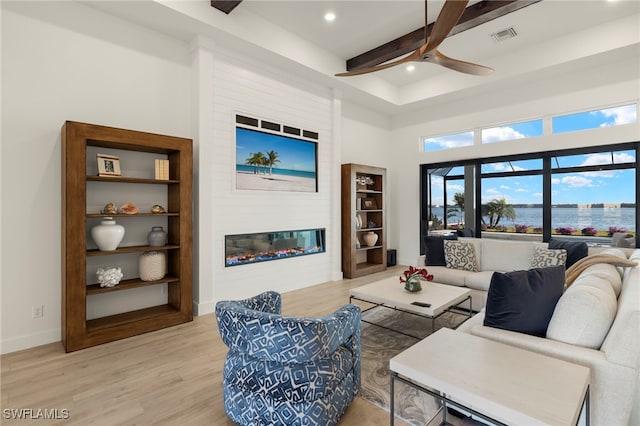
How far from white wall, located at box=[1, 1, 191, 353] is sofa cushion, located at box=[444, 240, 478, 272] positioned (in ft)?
14.3

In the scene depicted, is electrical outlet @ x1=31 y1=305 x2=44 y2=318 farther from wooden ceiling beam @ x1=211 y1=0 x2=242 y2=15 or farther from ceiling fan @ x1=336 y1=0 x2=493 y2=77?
ceiling fan @ x1=336 y1=0 x2=493 y2=77

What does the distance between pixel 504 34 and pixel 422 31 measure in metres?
1.25

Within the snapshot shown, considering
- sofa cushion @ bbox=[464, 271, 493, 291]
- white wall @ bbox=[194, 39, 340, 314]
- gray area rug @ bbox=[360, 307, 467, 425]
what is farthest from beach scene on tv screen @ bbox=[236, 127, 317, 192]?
sofa cushion @ bbox=[464, 271, 493, 291]

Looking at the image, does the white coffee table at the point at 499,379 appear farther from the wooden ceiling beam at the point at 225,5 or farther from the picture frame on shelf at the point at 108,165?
the wooden ceiling beam at the point at 225,5

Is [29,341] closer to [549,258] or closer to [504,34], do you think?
[549,258]

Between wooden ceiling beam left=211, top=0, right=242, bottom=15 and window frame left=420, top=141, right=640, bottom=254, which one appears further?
window frame left=420, top=141, right=640, bottom=254

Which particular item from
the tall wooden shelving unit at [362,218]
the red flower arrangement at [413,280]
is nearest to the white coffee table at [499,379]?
the red flower arrangement at [413,280]

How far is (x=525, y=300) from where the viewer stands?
1.96 meters

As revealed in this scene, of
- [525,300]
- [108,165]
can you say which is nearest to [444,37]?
[525,300]

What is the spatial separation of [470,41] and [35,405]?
6343 mm

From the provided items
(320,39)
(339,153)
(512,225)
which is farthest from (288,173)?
(512,225)

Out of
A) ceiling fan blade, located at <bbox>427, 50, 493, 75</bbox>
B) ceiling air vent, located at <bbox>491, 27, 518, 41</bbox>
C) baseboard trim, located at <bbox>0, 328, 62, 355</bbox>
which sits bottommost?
baseboard trim, located at <bbox>0, 328, 62, 355</bbox>

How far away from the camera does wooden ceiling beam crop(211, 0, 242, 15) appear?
11.8ft

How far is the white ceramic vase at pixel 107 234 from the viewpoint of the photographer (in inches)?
124
